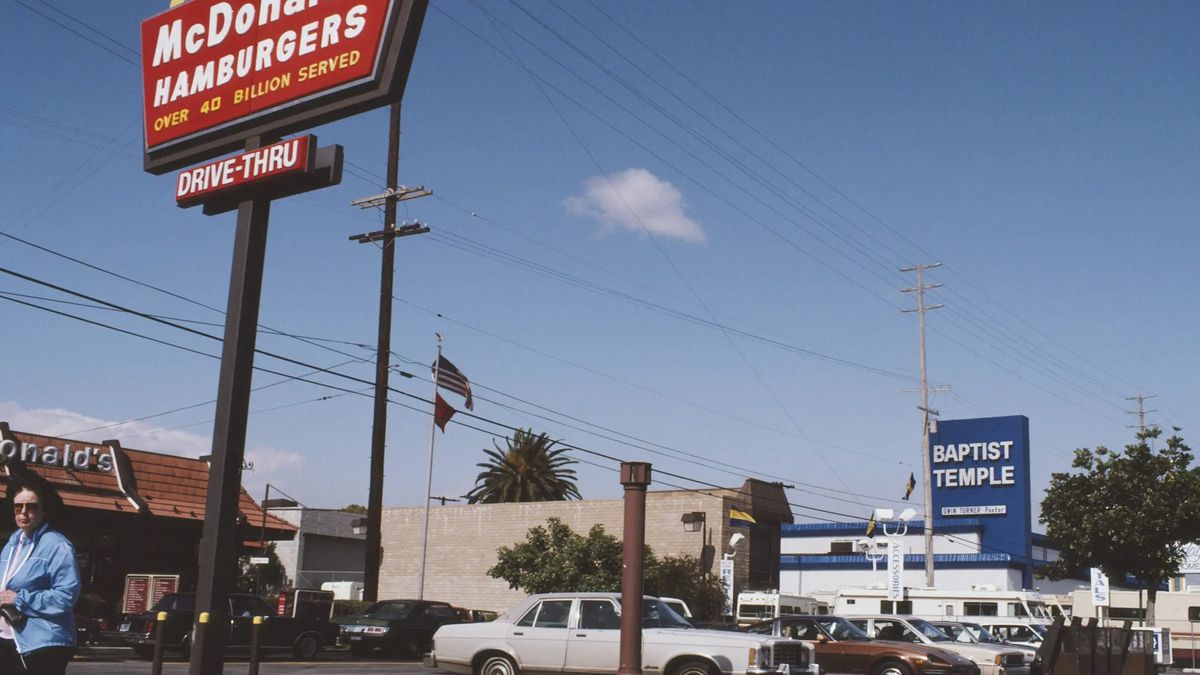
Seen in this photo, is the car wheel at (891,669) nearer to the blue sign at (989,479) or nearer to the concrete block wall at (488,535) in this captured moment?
the concrete block wall at (488,535)

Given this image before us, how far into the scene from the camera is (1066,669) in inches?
623

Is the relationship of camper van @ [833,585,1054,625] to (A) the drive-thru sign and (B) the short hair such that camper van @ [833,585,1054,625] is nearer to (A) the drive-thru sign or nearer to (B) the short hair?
(A) the drive-thru sign

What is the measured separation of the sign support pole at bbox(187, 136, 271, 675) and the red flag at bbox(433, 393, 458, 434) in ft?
76.1

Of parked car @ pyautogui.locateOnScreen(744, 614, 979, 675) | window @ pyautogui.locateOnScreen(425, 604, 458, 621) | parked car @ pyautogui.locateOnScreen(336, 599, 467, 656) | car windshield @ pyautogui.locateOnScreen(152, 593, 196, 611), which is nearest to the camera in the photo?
parked car @ pyautogui.locateOnScreen(744, 614, 979, 675)

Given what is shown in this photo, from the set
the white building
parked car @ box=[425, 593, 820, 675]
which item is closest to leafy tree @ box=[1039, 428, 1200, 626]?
parked car @ box=[425, 593, 820, 675]

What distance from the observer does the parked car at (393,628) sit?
28156 mm

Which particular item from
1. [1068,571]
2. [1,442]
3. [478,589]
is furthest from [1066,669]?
[478,589]

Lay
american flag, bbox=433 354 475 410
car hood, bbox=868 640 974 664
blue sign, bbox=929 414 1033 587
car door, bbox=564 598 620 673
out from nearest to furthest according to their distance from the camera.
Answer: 1. car door, bbox=564 598 620 673
2. car hood, bbox=868 640 974 664
3. american flag, bbox=433 354 475 410
4. blue sign, bbox=929 414 1033 587

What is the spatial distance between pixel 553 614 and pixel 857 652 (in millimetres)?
6817

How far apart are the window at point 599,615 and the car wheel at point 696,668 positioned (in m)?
1.20

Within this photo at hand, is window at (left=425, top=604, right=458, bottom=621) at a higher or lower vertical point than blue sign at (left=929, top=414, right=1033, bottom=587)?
lower

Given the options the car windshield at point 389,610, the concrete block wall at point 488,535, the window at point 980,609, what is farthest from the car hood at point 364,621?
the concrete block wall at point 488,535

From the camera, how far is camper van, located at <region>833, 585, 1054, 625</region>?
1266 inches

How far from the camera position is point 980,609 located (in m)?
32.8
